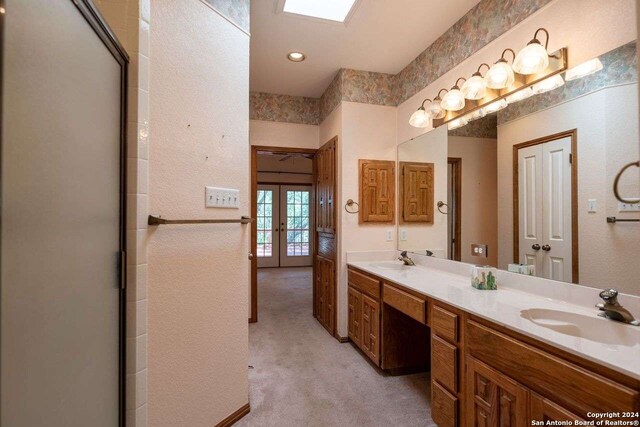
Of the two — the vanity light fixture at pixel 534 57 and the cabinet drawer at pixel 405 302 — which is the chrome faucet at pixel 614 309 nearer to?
the cabinet drawer at pixel 405 302

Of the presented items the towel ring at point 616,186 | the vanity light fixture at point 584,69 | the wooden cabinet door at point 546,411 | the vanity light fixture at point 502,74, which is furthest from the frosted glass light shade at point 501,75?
the wooden cabinet door at point 546,411

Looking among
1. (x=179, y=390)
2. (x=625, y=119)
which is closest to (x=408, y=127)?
(x=625, y=119)

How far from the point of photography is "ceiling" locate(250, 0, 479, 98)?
2.10 m

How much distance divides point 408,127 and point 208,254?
219 cm

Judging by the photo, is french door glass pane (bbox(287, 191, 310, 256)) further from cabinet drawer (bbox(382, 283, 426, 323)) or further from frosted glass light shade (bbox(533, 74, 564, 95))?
frosted glass light shade (bbox(533, 74, 564, 95))

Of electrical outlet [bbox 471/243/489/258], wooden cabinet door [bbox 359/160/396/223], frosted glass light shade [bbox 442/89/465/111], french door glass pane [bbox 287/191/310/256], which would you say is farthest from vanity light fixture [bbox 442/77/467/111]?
french door glass pane [bbox 287/191/310/256]

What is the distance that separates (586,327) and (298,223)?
6258 mm

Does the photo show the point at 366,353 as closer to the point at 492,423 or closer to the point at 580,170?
the point at 492,423

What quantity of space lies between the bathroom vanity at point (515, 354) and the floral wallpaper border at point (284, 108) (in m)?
2.24

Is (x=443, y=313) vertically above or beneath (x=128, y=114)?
beneath

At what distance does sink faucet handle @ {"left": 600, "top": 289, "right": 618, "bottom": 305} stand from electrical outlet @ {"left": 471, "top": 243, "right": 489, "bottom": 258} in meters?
0.78

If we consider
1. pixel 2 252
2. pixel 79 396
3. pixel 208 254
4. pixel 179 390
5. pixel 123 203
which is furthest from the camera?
pixel 208 254

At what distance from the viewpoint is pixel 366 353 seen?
251cm

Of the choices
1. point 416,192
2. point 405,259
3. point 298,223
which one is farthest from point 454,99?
point 298,223
